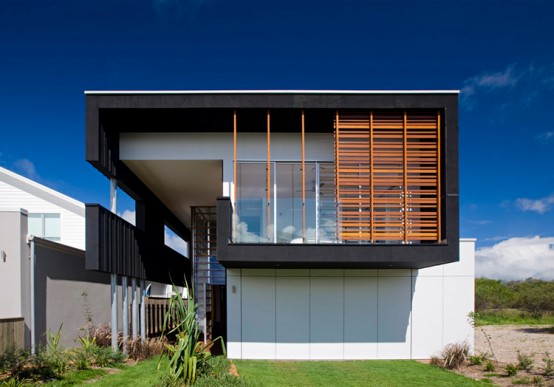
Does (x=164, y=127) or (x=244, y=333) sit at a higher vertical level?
(x=164, y=127)

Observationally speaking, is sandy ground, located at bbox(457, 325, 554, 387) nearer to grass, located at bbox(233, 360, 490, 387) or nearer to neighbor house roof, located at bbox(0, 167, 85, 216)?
grass, located at bbox(233, 360, 490, 387)

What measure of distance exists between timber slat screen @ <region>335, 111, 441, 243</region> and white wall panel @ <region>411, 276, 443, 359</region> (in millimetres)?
2129

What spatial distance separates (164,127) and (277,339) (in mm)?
6162

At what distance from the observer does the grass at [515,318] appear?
993 inches

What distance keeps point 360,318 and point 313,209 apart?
3339 mm

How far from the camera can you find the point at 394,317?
40.5ft

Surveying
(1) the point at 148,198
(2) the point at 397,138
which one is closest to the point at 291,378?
(2) the point at 397,138

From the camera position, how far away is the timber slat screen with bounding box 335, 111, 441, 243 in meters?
10.8

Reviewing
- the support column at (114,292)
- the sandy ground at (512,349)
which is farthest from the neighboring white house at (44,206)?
the sandy ground at (512,349)

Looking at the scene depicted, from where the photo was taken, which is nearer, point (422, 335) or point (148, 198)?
point (422, 335)

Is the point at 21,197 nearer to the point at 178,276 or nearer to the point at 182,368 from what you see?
the point at 178,276

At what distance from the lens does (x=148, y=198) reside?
15.9 meters

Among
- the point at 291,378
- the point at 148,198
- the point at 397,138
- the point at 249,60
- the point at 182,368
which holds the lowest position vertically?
the point at 291,378

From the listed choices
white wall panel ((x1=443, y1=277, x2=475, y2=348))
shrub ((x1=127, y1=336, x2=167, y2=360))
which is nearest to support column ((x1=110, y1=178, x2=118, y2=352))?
shrub ((x1=127, y1=336, x2=167, y2=360))
